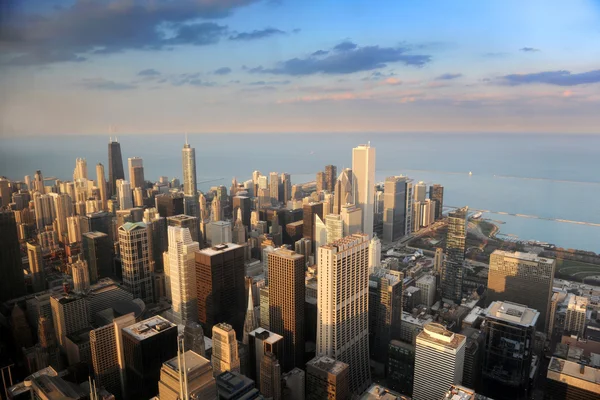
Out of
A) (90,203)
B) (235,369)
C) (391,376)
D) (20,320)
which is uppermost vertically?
(90,203)

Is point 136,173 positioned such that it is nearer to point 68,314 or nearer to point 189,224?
point 189,224

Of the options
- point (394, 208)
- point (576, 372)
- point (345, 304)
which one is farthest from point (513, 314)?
point (394, 208)

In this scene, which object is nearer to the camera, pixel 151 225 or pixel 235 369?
pixel 235 369

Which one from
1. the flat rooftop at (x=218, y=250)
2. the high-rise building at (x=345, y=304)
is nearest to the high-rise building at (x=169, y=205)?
the flat rooftop at (x=218, y=250)

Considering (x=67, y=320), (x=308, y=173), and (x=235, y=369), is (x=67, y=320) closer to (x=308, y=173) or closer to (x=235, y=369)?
(x=235, y=369)

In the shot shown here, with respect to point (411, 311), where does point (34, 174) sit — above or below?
above

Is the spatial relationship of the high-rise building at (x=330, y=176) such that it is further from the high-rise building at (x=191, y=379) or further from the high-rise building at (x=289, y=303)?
the high-rise building at (x=191, y=379)

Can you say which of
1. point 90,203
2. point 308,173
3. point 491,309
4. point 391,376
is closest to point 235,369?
point 391,376
